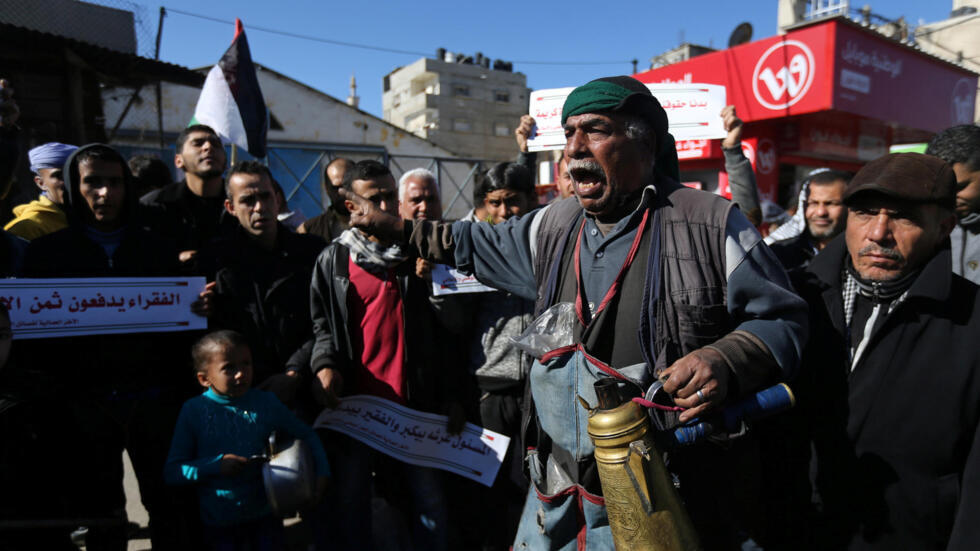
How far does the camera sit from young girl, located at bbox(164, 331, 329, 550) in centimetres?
269

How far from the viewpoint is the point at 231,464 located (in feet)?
8.60

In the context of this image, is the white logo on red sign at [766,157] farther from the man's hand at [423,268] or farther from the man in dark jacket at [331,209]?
the man's hand at [423,268]

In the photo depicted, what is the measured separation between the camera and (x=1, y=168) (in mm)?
2965

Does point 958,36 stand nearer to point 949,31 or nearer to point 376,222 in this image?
point 949,31

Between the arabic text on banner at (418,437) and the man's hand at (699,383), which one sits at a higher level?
the man's hand at (699,383)

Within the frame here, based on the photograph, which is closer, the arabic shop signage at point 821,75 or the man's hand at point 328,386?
the man's hand at point 328,386

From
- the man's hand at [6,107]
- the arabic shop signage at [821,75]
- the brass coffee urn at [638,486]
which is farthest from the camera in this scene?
the arabic shop signage at [821,75]

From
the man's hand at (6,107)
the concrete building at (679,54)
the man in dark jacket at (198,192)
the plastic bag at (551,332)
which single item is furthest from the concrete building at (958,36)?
the man's hand at (6,107)

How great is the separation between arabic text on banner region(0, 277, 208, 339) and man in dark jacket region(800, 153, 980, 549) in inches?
106

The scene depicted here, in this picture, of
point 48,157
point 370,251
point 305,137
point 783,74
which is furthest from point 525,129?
point 305,137

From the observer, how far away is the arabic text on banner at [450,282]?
2830 millimetres

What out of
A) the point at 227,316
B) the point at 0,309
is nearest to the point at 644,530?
the point at 227,316

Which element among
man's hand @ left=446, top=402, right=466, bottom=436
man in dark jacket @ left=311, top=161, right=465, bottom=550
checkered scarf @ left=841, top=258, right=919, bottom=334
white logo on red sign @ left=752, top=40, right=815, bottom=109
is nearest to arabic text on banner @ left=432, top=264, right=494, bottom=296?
man in dark jacket @ left=311, top=161, right=465, bottom=550

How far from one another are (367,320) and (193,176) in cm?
180
